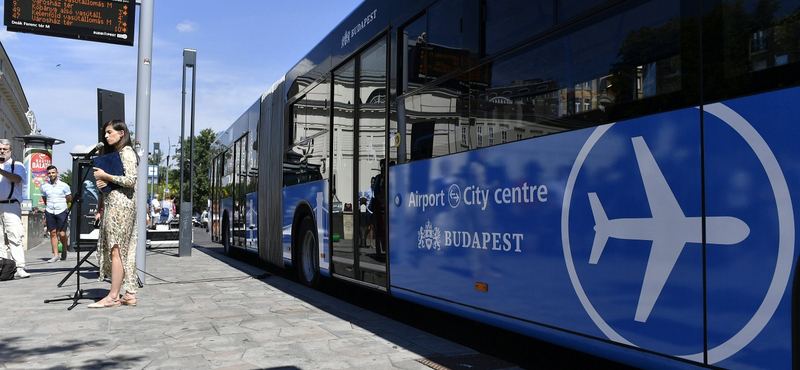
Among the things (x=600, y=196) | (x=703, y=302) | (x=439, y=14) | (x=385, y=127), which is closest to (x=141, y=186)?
(x=385, y=127)

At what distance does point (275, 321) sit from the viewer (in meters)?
6.25

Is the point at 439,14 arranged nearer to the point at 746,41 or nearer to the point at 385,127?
the point at 385,127

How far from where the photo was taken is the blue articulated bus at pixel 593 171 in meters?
2.85

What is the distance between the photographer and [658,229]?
3.29m

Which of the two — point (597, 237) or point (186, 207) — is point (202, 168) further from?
point (597, 237)

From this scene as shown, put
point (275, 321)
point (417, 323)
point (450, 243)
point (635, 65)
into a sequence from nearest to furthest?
point (635, 65) → point (450, 243) → point (275, 321) → point (417, 323)

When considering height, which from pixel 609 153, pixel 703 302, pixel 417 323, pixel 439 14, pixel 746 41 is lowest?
pixel 417 323

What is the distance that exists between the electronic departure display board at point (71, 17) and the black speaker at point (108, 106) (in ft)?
4.11

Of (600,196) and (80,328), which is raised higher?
(600,196)

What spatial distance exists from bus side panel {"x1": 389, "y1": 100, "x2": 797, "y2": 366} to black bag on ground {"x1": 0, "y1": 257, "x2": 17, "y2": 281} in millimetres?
7375

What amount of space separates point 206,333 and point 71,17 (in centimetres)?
588

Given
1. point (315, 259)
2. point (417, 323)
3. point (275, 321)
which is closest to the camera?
point (275, 321)

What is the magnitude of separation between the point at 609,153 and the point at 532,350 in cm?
246

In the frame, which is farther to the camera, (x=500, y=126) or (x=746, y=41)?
(x=500, y=126)
